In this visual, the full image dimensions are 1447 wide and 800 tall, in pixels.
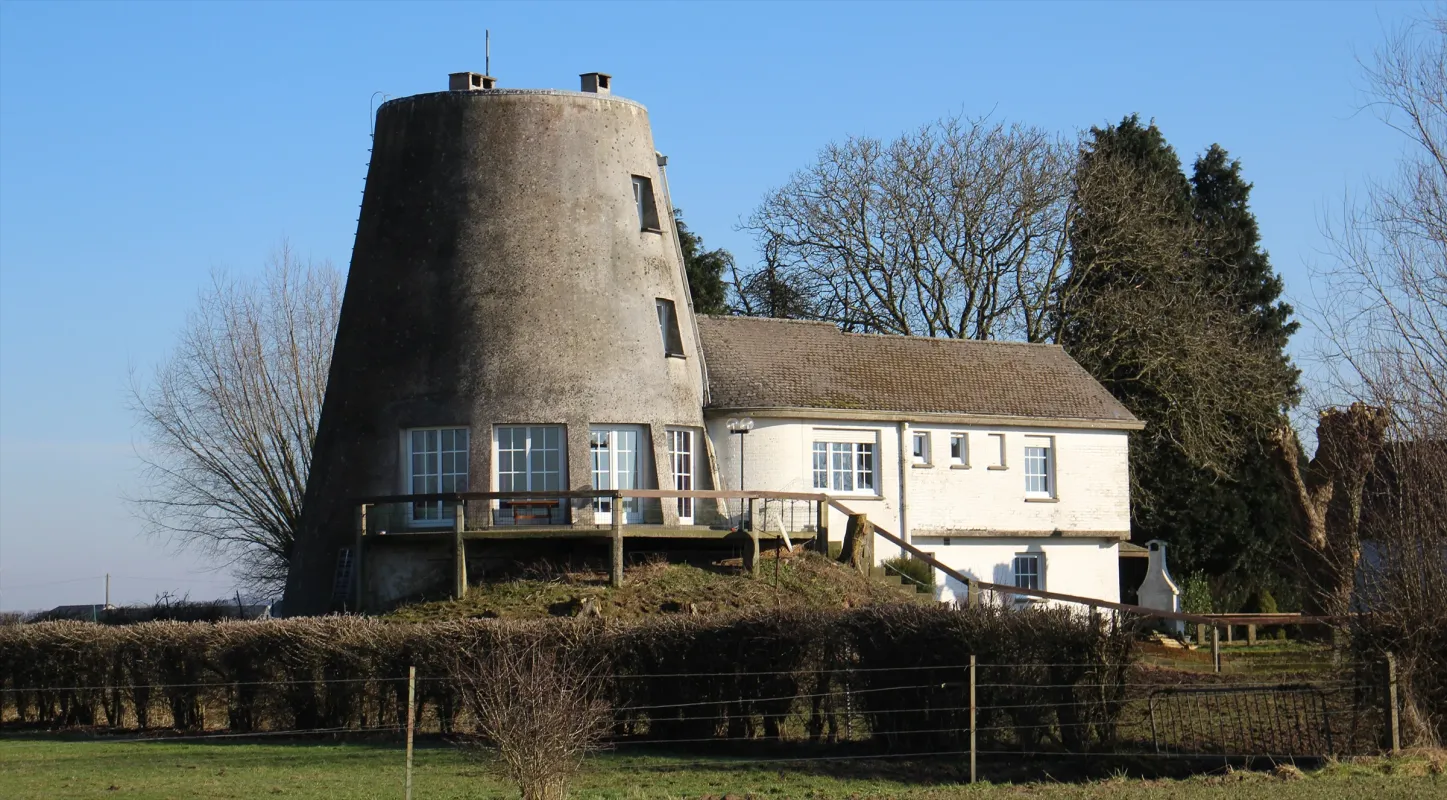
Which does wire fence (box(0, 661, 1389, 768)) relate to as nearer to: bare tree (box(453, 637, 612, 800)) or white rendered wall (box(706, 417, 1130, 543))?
bare tree (box(453, 637, 612, 800))

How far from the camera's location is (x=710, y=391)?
34.0 metres

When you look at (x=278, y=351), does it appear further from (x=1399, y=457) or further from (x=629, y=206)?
(x=1399, y=457)

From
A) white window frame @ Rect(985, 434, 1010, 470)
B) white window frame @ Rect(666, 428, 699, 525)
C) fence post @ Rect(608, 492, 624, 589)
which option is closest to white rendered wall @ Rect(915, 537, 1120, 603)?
white window frame @ Rect(985, 434, 1010, 470)

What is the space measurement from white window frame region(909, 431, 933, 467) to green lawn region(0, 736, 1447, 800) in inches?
674

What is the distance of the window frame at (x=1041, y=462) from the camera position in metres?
37.7

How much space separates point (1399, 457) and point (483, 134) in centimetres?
1766

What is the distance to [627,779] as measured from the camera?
58.9 feet

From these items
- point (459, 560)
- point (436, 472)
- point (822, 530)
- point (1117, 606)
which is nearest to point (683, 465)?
point (822, 530)

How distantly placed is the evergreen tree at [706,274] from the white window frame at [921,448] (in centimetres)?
1705

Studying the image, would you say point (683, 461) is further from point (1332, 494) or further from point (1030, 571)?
point (1332, 494)

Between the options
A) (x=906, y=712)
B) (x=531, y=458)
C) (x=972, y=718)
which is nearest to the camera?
(x=972, y=718)

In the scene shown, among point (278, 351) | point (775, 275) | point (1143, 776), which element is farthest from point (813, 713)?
point (775, 275)

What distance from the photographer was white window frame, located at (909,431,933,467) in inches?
1421

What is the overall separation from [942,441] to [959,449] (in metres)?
0.72
